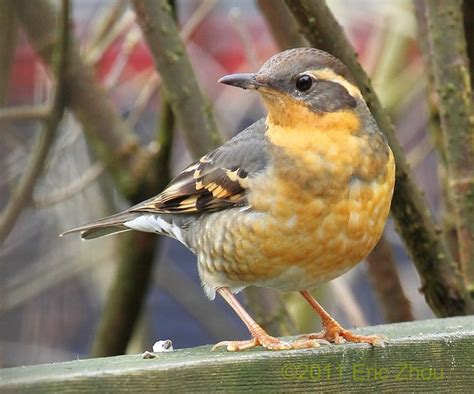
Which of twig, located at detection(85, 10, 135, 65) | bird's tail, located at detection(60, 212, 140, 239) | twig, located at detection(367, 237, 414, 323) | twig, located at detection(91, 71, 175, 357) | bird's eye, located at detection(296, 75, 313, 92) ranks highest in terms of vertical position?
bird's eye, located at detection(296, 75, 313, 92)

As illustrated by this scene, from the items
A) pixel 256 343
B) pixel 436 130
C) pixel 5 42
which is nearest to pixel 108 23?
pixel 436 130

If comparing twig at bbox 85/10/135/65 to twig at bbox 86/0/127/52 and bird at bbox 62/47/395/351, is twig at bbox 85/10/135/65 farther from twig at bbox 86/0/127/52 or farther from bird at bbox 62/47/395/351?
bird at bbox 62/47/395/351

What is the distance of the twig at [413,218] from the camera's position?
11.3 feet

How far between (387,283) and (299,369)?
1764mm

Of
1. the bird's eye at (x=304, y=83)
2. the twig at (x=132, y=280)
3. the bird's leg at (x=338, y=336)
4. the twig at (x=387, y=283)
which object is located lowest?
the twig at (x=387, y=283)

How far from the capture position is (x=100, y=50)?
5.18 metres

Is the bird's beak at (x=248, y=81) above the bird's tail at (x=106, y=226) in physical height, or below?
above

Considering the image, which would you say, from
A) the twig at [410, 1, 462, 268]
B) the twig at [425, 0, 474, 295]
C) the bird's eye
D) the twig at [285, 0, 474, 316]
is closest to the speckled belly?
the bird's eye

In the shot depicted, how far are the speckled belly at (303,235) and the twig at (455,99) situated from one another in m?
0.74

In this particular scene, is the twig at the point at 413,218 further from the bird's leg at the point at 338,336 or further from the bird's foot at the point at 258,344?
the bird's foot at the point at 258,344

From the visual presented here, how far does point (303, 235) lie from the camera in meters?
3.07

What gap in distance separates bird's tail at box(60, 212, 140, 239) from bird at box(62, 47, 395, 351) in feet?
1.55

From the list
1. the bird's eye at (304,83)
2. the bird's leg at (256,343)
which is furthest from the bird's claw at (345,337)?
the bird's eye at (304,83)

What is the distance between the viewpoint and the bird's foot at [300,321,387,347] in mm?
2855
